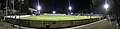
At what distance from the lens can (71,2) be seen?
39.1m

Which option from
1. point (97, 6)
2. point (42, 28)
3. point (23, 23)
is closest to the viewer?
point (42, 28)

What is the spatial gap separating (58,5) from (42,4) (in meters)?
4.21

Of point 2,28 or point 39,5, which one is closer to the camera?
point 2,28

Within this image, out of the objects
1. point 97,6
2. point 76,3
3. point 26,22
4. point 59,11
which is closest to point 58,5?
point 59,11

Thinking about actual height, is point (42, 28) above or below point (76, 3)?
below

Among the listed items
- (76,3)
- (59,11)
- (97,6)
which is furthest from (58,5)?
(97,6)

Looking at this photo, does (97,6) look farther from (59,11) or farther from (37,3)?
(37,3)

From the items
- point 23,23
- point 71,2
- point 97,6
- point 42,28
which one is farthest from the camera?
point 71,2

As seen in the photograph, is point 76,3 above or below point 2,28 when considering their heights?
above

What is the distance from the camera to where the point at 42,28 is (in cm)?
895

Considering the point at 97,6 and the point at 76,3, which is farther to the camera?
the point at 76,3

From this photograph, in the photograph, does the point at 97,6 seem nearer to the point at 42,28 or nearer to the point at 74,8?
the point at 74,8

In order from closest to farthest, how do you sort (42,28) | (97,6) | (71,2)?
(42,28) < (97,6) < (71,2)

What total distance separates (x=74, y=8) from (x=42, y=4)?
8.44 metres
